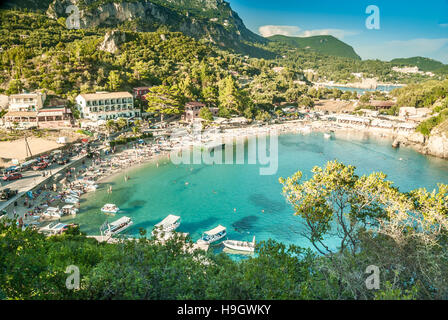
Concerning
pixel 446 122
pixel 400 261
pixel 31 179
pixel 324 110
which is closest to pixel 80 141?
pixel 31 179

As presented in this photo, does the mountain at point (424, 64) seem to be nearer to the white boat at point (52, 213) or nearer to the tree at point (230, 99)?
the tree at point (230, 99)

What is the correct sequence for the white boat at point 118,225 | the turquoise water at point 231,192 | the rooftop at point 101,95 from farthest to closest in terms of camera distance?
the rooftop at point 101,95
the turquoise water at point 231,192
the white boat at point 118,225

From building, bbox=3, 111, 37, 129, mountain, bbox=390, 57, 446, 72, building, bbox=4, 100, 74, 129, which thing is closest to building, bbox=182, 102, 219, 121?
building, bbox=4, 100, 74, 129

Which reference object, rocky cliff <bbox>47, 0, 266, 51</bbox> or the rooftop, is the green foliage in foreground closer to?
the rooftop

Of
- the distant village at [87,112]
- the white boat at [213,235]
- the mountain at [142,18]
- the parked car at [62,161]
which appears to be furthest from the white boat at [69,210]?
the mountain at [142,18]
